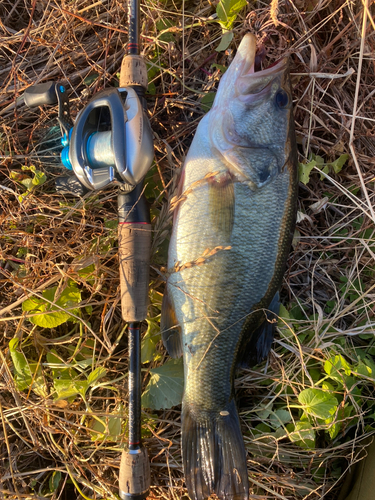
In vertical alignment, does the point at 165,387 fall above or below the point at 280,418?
above

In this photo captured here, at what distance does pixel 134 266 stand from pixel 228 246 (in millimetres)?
507

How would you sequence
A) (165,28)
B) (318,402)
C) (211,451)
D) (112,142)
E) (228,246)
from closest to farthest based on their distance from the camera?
1. (112,142)
2. (228,246)
3. (211,451)
4. (318,402)
5. (165,28)

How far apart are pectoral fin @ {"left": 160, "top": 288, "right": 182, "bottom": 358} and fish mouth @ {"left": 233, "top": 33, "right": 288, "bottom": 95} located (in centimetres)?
119

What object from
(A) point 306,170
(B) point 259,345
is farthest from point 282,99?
(B) point 259,345

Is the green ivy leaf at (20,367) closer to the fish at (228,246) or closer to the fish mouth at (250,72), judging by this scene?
the fish at (228,246)

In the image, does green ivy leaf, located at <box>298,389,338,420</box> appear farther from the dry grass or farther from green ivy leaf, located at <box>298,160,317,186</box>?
green ivy leaf, located at <box>298,160,317,186</box>

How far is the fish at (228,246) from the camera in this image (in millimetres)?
1673

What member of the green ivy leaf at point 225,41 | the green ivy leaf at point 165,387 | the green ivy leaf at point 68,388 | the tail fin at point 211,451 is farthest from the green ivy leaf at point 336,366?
the green ivy leaf at point 225,41

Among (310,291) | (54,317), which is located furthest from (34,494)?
(310,291)

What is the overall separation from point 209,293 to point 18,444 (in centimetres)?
174

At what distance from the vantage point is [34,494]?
81.7 inches

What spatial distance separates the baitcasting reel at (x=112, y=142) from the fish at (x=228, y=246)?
0.36 metres

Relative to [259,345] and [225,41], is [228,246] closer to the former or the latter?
[259,345]

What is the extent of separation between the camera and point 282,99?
1729 mm
